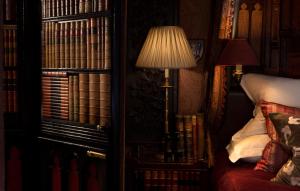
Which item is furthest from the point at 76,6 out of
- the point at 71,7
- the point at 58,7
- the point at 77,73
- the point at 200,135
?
the point at 200,135

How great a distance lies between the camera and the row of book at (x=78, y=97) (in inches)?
96.8

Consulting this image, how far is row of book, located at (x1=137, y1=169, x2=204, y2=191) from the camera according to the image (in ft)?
8.29

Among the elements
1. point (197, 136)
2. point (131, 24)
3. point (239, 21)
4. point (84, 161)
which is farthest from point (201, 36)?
point (84, 161)

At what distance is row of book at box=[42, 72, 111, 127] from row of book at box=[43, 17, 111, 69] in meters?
0.07

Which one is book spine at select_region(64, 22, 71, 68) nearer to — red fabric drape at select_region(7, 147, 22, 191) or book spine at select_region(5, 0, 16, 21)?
book spine at select_region(5, 0, 16, 21)

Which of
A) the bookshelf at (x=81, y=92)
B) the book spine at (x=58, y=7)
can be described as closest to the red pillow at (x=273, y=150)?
the bookshelf at (x=81, y=92)

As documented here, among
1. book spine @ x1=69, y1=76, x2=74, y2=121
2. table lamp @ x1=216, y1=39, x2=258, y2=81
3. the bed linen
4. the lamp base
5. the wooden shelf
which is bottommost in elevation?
the bed linen

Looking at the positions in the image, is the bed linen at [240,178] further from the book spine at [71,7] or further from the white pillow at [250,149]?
the book spine at [71,7]

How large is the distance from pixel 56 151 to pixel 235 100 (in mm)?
1228

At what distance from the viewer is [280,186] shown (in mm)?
2023

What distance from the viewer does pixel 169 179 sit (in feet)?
8.41

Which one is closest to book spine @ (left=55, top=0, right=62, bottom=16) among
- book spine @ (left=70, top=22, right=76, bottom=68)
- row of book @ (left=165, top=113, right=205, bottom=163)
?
book spine @ (left=70, top=22, right=76, bottom=68)

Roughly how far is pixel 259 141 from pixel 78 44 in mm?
1203

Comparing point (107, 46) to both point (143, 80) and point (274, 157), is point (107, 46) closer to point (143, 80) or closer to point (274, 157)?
point (143, 80)
